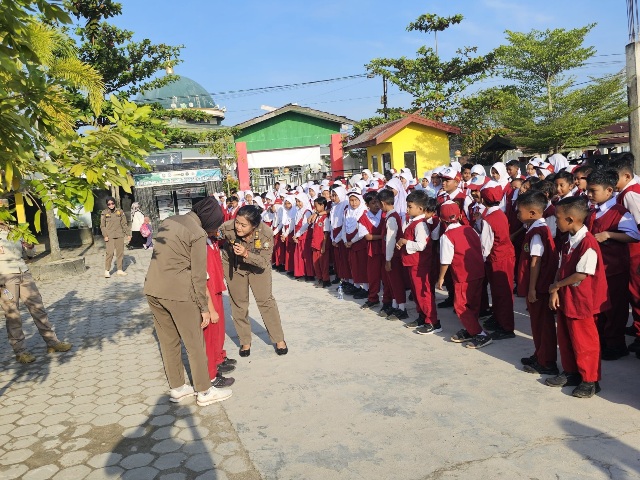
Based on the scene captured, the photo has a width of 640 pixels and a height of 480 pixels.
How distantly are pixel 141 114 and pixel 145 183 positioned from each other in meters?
18.6

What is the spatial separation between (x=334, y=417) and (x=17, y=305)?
440cm

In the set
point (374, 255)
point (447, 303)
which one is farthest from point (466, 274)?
point (374, 255)

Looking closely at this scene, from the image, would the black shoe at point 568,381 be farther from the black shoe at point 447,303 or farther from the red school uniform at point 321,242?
the red school uniform at point 321,242

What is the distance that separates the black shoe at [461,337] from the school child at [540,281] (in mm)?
891

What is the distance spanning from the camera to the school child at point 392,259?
6566 millimetres

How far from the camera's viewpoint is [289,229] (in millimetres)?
10422

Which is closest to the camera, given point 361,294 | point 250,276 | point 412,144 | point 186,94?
point 250,276

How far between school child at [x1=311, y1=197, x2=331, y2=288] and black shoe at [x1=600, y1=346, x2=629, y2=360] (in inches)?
198

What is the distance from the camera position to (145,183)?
68.4 feet

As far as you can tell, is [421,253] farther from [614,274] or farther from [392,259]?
[614,274]

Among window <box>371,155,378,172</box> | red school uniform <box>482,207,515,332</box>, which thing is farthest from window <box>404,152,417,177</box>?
red school uniform <box>482,207,515,332</box>

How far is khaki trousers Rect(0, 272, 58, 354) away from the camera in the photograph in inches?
237

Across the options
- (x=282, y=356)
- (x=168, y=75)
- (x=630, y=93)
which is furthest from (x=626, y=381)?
(x=168, y=75)

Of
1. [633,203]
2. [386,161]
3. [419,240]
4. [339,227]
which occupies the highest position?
[386,161]
